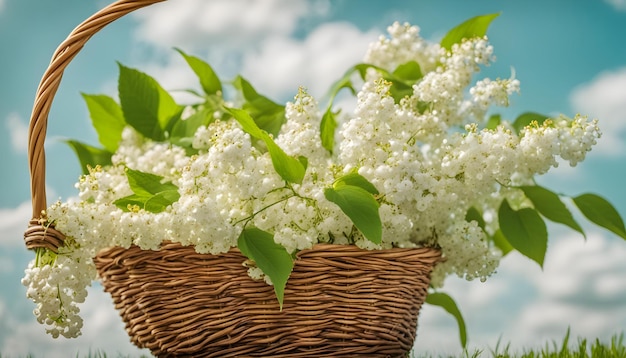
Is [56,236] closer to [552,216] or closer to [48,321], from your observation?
[48,321]

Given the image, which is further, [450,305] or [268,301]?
[450,305]

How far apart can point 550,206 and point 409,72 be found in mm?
504

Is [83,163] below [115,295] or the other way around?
the other way around

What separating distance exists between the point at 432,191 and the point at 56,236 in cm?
78

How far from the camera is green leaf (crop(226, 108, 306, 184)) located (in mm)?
1422

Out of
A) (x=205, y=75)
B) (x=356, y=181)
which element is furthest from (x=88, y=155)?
(x=356, y=181)

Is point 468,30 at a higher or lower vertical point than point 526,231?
higher

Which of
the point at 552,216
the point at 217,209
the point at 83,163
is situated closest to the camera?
the point at 217,209

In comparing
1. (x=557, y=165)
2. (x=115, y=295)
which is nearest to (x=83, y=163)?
(x=115, y=295)

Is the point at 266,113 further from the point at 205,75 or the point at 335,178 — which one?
the point at 335,178

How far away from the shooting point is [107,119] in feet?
7.00

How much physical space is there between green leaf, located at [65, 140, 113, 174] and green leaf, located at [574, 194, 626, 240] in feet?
4.21

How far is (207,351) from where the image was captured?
158cm

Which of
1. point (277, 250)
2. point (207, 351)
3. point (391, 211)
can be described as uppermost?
point (391, 211)
